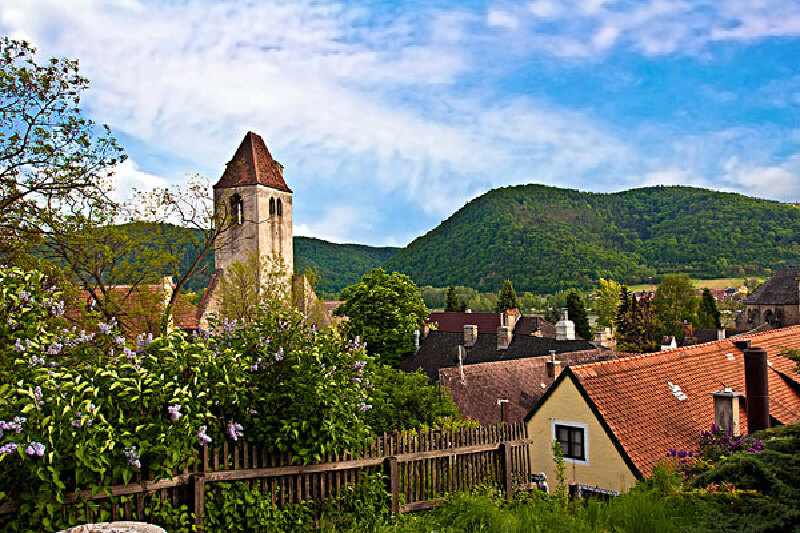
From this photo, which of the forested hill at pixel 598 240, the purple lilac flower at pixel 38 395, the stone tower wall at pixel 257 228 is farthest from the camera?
the forested hill at pixel 598 240

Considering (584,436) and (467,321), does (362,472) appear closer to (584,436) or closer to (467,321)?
(584,436)

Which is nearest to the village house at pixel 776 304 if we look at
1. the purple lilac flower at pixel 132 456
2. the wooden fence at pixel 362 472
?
the wooden fence at pixel 362 472

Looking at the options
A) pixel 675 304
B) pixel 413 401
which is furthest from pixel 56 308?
pixel 675 304

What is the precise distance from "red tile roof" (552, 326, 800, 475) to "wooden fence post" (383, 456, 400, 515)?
7.89 m

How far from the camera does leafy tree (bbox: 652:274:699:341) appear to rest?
7219 cm

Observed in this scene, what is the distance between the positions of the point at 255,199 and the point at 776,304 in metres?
61.0

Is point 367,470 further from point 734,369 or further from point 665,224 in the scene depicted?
point 665,224

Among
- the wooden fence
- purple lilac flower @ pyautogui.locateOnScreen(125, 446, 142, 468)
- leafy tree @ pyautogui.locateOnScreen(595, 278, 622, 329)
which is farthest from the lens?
leafy tree @ pyautogui.locateOnScreen(595, 278, 622, 329)

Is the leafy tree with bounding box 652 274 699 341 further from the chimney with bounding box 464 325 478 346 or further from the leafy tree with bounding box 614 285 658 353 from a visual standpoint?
the chimney with bounding box 464 325 478 346

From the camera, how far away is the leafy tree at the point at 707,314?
7494 centimetres

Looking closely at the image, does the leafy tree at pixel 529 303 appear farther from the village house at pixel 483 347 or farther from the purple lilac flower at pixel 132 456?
the purple lilac flower at pixel 132 456

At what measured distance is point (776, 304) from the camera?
70750 millimetres

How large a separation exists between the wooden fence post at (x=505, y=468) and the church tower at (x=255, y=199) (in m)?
40.1

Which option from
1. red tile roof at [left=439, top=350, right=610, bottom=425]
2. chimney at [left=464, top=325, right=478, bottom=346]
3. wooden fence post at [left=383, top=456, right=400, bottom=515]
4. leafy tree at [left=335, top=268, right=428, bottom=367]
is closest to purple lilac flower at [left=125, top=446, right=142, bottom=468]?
A: wooden fence post at [left=383, top=456, right=400, bottom=515]
